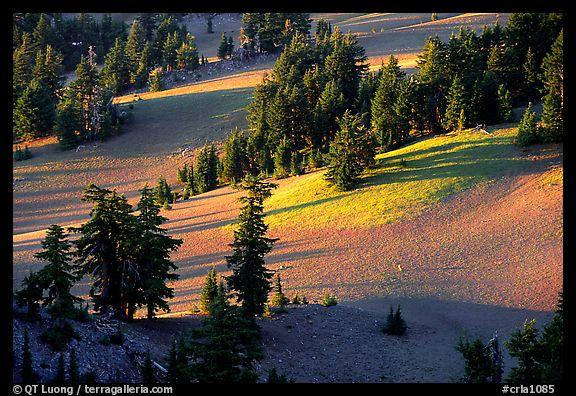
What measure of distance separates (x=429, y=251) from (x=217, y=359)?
2512cm

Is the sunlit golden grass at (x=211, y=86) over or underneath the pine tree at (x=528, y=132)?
over

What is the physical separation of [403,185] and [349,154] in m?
5.59

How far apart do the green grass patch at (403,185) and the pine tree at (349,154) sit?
974 mm

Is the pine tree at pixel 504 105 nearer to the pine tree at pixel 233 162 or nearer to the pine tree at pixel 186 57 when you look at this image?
the pine tree at pixel 233 162

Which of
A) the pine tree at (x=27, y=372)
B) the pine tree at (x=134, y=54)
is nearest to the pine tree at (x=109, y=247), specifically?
the pine tree at (x=27, y=372)

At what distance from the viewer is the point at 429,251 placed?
39.8 meters

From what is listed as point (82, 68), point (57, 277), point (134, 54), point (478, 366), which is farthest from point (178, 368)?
point (134, 54)

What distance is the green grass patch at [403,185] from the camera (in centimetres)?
4631

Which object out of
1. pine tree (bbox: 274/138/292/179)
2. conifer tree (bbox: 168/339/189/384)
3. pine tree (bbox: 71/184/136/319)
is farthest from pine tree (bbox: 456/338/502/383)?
pine tree (bbox: 274/138/292/179)

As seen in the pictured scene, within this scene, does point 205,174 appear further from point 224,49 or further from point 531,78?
point 224,49

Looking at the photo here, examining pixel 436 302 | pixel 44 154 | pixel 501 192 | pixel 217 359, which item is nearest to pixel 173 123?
pixel 44 154

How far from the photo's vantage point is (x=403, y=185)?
49219 mm

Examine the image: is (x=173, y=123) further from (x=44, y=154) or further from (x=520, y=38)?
(x=520, y=38)

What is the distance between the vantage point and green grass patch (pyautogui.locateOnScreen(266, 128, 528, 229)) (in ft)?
152
